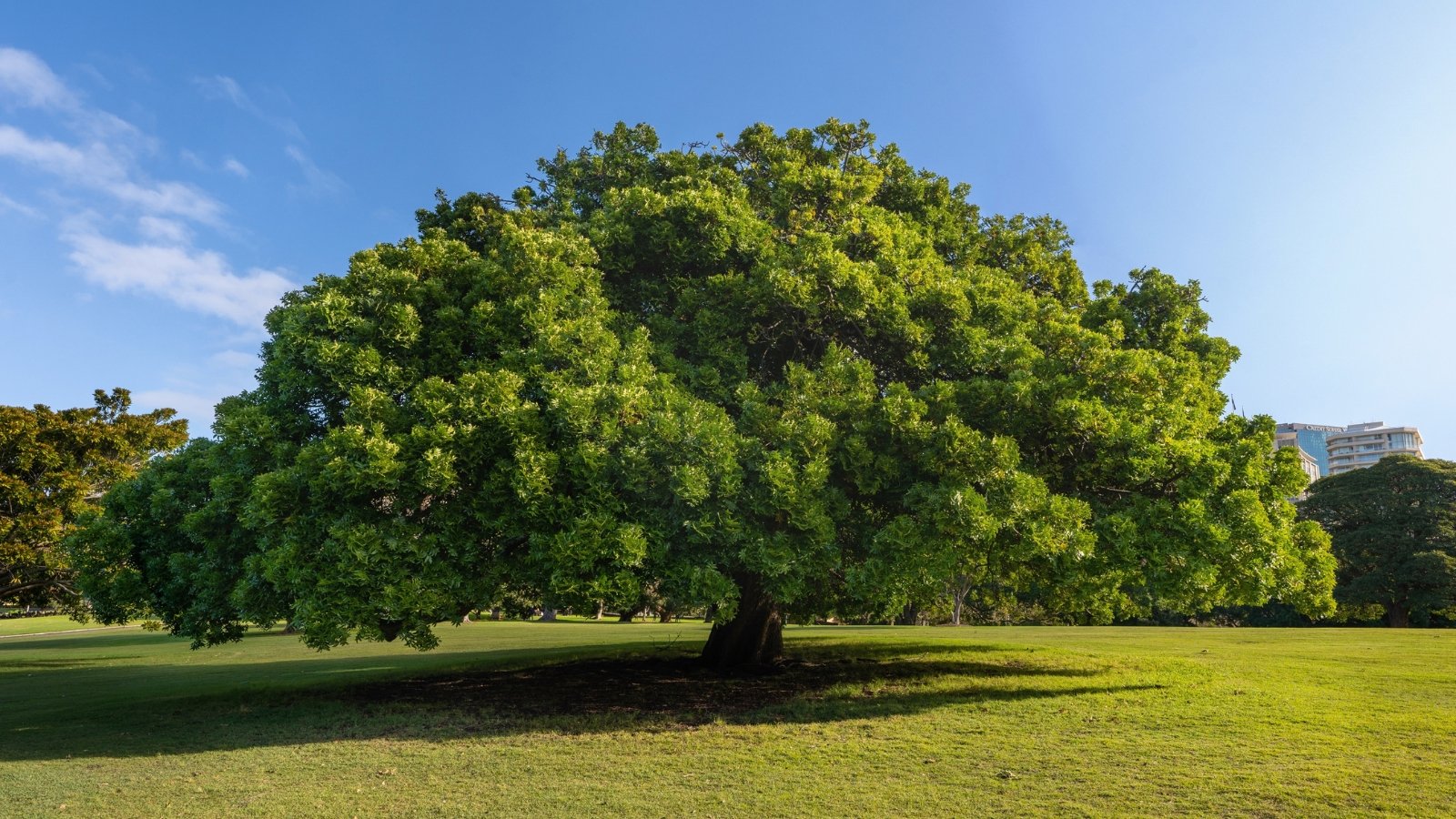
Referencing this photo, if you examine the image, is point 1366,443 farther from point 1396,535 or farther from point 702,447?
point 702,447

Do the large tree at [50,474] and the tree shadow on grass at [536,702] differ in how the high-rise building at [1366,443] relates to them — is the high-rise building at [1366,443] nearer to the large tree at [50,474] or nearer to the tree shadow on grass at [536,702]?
the tree shadow on grass at [536,702]

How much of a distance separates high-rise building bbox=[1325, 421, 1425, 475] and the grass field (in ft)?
584

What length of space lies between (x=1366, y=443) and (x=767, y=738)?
20107 centimetres

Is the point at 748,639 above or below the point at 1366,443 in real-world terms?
below

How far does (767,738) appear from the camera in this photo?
1306 cm

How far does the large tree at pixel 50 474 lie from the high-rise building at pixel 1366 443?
192 m

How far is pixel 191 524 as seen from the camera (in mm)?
14992

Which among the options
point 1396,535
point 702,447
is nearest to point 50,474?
point 702,447

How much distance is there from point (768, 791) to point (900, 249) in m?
12.3

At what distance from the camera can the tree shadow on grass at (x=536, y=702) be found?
1438cm

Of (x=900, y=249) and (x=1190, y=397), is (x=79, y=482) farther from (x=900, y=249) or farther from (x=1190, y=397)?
(x=1190, y=397)

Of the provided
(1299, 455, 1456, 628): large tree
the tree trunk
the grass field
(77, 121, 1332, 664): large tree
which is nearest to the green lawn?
the grass field

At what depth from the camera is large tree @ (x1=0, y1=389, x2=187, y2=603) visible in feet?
85.9

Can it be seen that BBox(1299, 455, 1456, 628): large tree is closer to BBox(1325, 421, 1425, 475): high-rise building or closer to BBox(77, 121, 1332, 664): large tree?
BBox(77, 121, 1332, 664): large tree
